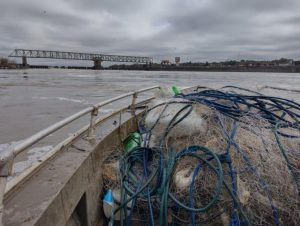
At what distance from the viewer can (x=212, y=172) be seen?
3230 mm

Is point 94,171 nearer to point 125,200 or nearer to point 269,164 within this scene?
point 125,200

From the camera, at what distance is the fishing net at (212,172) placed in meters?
3.11

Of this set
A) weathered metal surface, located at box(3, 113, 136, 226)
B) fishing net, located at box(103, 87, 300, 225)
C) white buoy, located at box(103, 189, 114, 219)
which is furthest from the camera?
white buoy, located at box(103, 189, 114, 219)

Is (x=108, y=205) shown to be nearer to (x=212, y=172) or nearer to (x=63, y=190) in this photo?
(x=63, y=190)

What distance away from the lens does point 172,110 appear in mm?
4367

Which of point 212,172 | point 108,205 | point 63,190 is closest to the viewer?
point 63,190

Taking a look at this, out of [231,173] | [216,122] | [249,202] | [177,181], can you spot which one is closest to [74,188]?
[177,181]

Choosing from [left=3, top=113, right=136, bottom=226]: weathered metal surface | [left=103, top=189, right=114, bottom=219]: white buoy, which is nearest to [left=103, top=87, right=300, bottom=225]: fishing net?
[left=103, top=189, right=114, bottom=219]: white buoy

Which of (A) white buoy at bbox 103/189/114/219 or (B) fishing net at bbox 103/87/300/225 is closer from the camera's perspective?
(B) fishing net at bbox 103/87/300/225

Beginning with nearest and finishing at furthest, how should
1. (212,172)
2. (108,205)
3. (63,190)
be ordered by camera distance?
(63,190)
(212,172)
(108,205)

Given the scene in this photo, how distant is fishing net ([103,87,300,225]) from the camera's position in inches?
122

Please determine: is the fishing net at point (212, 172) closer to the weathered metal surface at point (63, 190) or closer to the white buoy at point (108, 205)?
the white buoy at point (108, 205)

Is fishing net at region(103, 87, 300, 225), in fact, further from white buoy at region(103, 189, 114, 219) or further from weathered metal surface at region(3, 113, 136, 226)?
weathered metal surface at region(3, 113, 136, 226)

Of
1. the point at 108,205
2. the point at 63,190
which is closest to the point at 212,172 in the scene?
the point at 108,205
